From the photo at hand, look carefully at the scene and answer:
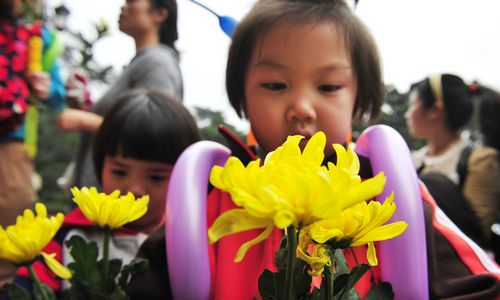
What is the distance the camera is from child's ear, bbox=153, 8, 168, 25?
1.75 meters

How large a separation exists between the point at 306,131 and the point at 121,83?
0.97 m

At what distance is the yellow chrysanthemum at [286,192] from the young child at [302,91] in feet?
1.15

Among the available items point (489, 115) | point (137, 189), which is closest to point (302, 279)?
point (137, 189)

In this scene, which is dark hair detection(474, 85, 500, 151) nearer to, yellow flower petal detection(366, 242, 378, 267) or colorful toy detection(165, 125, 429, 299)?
colorful toy detection(165, 125, 429, 299)

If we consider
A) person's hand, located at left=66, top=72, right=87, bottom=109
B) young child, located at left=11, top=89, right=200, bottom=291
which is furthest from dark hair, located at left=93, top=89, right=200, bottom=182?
person's hand, located at left=66, top=72, right=87, bottom=109

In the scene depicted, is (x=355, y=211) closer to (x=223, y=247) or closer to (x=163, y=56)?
(x=223, y=247)

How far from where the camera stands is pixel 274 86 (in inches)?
34.5

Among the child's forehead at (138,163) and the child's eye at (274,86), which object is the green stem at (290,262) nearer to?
the child's eye at (274,86)

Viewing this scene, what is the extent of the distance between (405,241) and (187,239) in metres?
0.29

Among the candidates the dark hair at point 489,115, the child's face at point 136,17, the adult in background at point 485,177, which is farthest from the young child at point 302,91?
the dark hair at point 489,115

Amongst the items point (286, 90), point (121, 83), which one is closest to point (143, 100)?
point (121, 83)

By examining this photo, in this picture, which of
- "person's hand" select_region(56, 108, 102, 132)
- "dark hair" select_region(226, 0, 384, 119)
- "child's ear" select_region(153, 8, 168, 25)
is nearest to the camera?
"dark hair" select_region(226, 0, 384, 119)

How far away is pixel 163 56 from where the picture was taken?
5.27 feet

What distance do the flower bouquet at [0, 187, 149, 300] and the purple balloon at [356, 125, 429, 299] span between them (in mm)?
329
